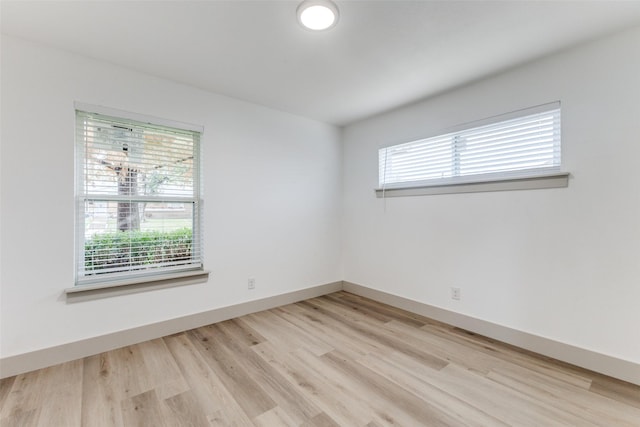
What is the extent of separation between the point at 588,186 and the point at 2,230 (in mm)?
4182

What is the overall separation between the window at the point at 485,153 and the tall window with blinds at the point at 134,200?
2.30 m

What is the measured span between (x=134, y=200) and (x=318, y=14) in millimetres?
2117

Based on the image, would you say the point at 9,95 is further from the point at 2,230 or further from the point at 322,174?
the point at 322,174

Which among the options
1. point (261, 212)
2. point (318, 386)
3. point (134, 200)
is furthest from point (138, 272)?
point (318, 386)

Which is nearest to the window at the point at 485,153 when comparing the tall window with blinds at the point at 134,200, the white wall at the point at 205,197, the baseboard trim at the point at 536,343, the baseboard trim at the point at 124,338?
the white wall at the point at 205,197

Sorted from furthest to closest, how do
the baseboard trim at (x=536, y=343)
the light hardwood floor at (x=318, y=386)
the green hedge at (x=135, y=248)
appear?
the green hedge at (x=135, y=248) < the baseboard trim at (x=536, y=343) < the light hardwood floor at (x=318, y=386)

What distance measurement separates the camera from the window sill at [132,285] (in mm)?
2171

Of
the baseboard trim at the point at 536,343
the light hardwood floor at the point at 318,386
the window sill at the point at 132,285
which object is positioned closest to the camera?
the light hardwood floor at the point at 318,386

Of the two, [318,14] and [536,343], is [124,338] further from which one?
[536,343]

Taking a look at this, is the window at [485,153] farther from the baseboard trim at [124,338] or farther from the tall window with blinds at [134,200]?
the tall window with blinds at [134,200]

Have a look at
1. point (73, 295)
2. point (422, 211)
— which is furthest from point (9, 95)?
point (422, 211)

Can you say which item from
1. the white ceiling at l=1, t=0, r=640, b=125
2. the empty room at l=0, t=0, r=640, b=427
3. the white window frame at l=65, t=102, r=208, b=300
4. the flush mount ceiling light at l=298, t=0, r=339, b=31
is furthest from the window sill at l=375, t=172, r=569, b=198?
the white window frame at l=65, t=102, r=208, b=300

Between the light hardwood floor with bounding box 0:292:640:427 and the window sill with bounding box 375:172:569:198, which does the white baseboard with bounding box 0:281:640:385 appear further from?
the window sill with bounding box 375:172:569:198

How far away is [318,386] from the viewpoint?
6.00 ft
